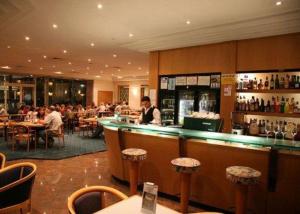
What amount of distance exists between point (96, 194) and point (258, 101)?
493 cm

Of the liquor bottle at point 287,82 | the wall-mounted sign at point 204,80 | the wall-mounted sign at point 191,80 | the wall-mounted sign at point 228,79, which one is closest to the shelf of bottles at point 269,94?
the liquor bottle at point 287,82

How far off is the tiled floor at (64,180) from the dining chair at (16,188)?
0.94 m

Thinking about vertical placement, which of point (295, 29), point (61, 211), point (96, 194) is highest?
point (295, 29)

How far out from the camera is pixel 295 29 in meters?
4.92

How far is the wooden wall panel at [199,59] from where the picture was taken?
6.04 meters

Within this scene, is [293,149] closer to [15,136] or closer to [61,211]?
[61,211]

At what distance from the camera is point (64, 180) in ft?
15.8

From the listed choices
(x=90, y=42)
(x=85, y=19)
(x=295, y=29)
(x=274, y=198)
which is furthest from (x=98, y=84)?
(x=274, y=198)

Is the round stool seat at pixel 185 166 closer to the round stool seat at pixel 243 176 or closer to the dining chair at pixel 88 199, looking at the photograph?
the round stool seat at pixel 243 176

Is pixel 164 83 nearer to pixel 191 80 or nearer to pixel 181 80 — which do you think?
pixel 181 80

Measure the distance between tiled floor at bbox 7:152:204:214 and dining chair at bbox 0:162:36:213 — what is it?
3.08 feet

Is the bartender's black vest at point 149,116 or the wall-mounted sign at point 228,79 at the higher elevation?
the wall-mounted sign at point 228,79

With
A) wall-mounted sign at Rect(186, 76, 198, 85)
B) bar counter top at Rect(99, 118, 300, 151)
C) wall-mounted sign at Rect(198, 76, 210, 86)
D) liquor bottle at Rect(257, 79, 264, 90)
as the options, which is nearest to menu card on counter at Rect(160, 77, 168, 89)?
wall-mounted sign at Rect(186, 76, 198, 85)

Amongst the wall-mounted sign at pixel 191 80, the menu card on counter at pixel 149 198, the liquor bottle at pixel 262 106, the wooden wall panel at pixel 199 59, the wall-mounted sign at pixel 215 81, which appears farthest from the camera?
the wall-mounted sign at pixel 191 80
